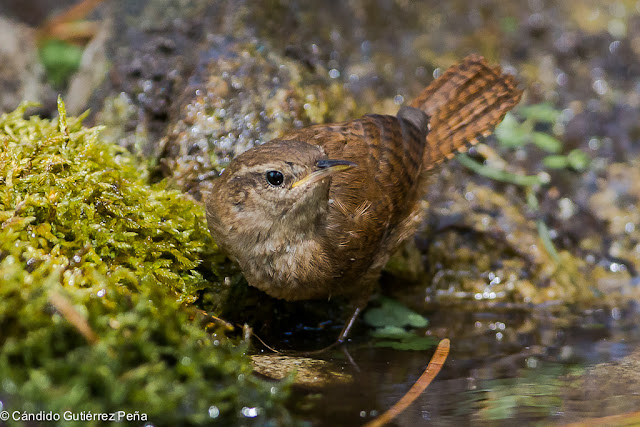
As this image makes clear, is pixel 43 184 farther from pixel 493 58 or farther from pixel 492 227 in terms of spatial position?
pixel 493 58

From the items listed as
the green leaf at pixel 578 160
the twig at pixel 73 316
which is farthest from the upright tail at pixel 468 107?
the twig at pixel 73 316

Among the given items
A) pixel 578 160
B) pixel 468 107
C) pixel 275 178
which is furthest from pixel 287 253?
pixel 578 160

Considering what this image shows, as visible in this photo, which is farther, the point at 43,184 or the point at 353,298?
the point at 353,298

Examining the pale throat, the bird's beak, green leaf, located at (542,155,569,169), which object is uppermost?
green leaf, located at (542,155,569,169)

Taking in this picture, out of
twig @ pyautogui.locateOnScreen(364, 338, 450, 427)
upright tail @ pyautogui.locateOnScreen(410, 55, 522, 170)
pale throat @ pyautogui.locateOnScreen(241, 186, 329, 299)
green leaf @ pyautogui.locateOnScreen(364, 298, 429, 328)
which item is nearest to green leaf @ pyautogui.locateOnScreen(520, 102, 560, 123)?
upright tail @ pyautogui.locateOnScreen(410, 55, 522, 170)

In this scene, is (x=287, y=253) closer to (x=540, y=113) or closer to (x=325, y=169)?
(x=325, y=169)

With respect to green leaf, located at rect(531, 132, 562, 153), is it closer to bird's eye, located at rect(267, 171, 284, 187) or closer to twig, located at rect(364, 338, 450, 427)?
twig, located at rect(364, 338, 450, 427)

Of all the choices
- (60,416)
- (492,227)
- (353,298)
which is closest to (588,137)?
(492,227)
